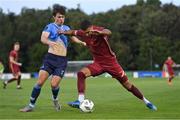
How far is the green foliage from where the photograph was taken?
103000mm

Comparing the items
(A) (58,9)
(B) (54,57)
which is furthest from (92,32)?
(B) (54,57)

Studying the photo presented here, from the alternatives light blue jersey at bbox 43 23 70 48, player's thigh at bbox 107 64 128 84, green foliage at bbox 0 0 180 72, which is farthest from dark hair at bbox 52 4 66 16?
green foliage at bbox 0 0 180 72

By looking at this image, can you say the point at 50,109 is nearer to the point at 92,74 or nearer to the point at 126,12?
the point at 92,74

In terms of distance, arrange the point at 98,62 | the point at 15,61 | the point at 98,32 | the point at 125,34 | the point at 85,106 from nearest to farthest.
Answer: the point at 98,32 → the point at 85,106 → the point at 98,62 → the point at 15,61 → the point at 125,34

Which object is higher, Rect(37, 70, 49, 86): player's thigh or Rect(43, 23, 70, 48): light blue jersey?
Rect(43, 23, 70, 48): light blue jersey

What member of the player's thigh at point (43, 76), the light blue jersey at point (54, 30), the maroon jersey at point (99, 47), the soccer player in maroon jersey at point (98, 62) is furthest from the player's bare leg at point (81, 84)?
the light blue jersey at point (54, 30)

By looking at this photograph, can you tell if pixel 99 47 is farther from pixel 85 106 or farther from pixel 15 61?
pixel 15 61

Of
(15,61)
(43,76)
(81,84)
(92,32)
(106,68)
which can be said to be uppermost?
(92,32)

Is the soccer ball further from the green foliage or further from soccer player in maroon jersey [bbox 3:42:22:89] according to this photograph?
the green foliage

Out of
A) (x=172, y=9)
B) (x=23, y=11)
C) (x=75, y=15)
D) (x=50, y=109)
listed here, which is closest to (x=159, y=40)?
(x=172, y=9)

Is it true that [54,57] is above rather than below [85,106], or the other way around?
above

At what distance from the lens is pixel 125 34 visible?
111250 millimetres

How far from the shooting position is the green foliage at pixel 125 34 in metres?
103

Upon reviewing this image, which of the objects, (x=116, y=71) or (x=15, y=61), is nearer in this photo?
(x=116, y=71)
